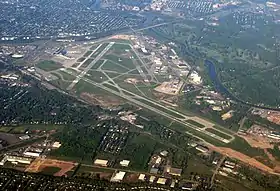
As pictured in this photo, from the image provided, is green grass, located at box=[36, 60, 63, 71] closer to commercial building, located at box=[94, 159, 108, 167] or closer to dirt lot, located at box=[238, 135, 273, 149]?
commercial building, located at box=[94, 159, 108, 167]

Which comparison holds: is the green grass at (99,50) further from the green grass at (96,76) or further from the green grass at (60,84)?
the green grass at (60,84)

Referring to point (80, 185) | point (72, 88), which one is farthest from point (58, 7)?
point (80, 185)

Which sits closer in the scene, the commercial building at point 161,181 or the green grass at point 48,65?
the commercial building at point 161,181

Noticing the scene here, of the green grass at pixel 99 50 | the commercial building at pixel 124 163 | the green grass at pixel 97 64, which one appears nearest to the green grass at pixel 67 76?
the green grass at pixel 97 64

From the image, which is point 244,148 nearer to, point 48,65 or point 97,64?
point 97,64

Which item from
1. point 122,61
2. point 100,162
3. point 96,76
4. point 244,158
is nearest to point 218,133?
point 244,158
